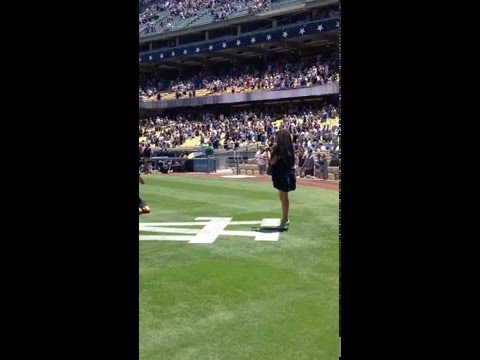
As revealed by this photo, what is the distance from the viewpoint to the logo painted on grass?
25.5 feet

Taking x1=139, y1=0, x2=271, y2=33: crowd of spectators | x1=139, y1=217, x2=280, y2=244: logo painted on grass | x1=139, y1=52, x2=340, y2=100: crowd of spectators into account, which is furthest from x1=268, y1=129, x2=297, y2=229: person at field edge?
x1=139, y1=0, x2=271, y2=33: crowd of spectators

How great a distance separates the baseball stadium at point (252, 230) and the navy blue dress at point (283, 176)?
30 centimetres

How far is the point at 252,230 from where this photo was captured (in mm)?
8453

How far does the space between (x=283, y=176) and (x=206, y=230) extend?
1555mm

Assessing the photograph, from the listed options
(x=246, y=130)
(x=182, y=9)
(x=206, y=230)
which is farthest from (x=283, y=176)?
(x=182, y=9)

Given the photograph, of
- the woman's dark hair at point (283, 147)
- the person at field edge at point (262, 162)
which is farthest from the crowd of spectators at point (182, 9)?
the woman's dark hair at point (283, 147)

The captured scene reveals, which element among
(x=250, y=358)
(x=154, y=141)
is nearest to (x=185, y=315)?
(x=250, y=358)

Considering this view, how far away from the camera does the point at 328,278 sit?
212 inches

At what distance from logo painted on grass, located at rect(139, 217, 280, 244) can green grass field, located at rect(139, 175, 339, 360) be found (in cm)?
19

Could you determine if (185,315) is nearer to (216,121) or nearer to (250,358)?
(250,358)

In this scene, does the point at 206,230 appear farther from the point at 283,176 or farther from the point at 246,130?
the point at 246,130

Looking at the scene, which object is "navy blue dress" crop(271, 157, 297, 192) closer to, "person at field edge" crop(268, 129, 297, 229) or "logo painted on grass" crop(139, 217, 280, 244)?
"person at field edge" crop(268, 129, 297, 229)
